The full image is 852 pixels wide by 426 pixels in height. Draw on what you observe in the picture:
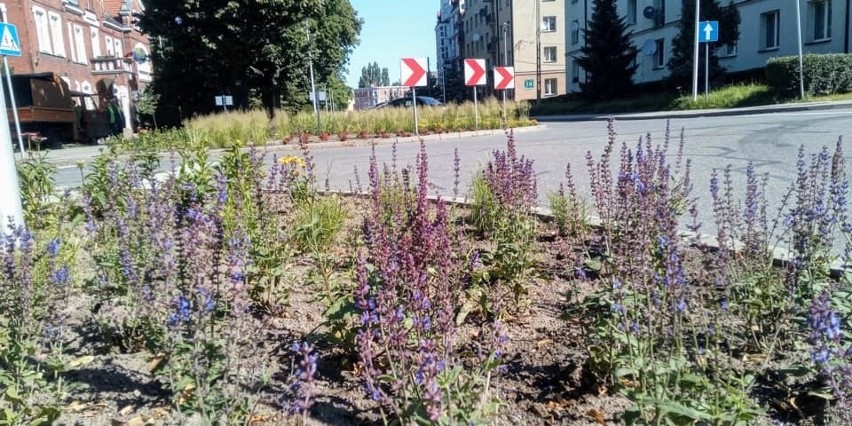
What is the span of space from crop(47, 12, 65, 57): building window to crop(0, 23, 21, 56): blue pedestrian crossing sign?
3169 centimetres

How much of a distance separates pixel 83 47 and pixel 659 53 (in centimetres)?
3755

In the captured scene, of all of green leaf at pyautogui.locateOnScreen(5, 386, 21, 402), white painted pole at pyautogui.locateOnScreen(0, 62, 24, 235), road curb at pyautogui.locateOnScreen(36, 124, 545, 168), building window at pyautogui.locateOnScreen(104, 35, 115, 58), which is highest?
building window at pyautogui.locateOnScreen(104, 35, 115, 58)

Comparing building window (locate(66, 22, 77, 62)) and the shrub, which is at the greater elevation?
building window (locate(66, 22, 77, 62))

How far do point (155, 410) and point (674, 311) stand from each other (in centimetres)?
207

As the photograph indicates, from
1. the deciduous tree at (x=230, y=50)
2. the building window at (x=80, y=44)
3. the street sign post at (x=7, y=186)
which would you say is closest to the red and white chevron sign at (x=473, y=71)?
the deciduous tree at (x=230, y=50)

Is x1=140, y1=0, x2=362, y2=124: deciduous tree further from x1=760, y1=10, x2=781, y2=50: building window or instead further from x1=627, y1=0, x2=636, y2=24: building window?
x1=760, y1=10, x2=781, y2=50: building window

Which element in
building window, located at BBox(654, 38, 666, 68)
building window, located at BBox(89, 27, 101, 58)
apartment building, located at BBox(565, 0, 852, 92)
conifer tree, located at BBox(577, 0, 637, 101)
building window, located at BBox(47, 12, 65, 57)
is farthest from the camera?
building window, located at BBox(89, 27, 101, 58)

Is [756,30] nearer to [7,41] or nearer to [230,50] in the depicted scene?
[230,50]

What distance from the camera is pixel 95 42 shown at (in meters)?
44.4

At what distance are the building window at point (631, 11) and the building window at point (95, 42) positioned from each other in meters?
37.0

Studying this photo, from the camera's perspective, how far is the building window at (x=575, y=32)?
4928cm

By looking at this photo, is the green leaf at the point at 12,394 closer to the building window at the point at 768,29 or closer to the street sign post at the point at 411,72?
the street sign post at the point at 411,72

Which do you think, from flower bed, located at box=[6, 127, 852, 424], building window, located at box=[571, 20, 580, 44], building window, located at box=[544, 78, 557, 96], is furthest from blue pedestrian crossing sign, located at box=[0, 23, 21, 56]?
building window, located at box=[544, 78, 557, 96]

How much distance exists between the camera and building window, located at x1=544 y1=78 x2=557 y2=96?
2309 inches
